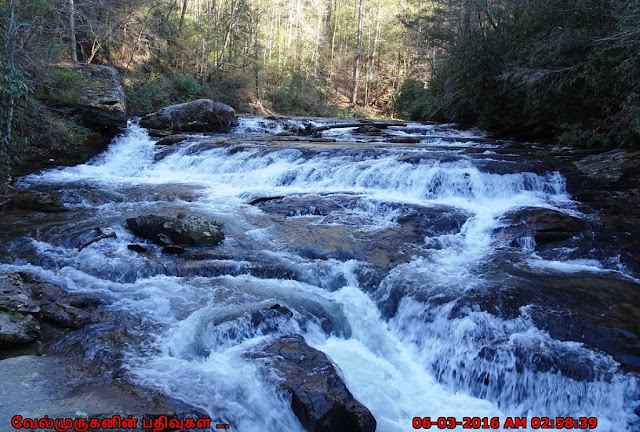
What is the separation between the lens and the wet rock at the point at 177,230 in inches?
263

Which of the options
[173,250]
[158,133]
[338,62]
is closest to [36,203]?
[173,250]

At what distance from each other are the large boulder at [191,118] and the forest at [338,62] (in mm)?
3004

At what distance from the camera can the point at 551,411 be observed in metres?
3.87

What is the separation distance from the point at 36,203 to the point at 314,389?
7137 millimetres

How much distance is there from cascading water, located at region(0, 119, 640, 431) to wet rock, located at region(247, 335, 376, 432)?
0.48ft

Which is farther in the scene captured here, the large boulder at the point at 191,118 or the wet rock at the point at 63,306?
the large boulder at the point at 191,118

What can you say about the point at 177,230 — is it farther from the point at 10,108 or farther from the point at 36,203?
the point at 10,108

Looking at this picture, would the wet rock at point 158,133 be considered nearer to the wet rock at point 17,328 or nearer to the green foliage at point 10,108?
the green foliage at point 10,108

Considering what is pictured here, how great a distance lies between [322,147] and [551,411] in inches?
386

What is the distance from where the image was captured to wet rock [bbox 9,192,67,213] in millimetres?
7973

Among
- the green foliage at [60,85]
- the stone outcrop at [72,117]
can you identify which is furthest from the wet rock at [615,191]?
the green foliage at [60,85]

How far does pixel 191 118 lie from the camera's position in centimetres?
1698

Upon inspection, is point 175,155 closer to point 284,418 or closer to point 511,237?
point 511,237

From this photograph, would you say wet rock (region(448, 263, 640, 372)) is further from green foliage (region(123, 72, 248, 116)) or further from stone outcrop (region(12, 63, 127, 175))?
green foliage (region(123, 72, 248, 116))
